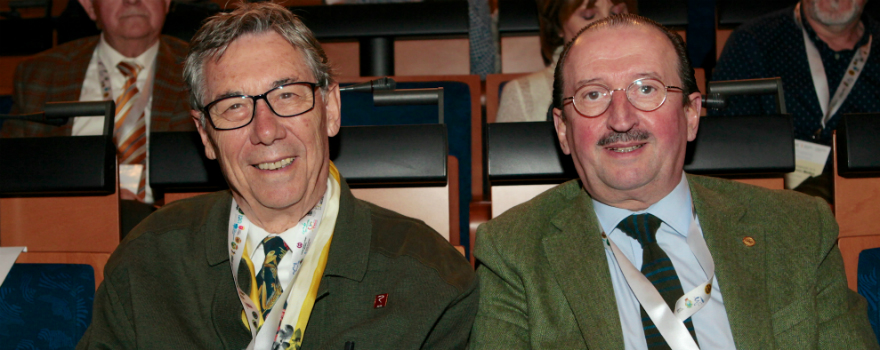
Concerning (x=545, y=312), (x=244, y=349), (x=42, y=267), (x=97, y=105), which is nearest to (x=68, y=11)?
(x=97, y=105)

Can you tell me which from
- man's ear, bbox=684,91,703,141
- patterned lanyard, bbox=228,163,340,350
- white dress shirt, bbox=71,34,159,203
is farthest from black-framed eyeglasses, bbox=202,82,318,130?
white dress shirt, bbox=71,34,159,203

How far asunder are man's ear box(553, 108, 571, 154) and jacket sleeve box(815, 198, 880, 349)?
0.56 m

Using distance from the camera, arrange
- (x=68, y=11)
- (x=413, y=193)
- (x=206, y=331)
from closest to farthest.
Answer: (x=206, y=331)
(x=413, y=193)
(x=68, y=11)

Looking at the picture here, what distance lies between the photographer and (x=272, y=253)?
143 cm

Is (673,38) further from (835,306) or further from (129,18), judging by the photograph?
(129,18)

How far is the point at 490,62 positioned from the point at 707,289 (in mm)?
2320

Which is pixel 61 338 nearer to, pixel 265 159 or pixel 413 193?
pixel 265 159

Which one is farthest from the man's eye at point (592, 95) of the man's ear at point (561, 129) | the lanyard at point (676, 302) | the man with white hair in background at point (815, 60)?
the man with white hair in background at point (815, 60)

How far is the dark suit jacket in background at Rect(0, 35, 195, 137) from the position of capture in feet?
8.34

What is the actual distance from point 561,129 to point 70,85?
2.10 m

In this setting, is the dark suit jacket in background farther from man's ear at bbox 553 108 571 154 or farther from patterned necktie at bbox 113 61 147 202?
man's ear at bbox 553 108 571 154

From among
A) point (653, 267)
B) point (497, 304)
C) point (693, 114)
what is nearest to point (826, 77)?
point (693, 114)

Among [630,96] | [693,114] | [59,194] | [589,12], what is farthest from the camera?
[589,12]

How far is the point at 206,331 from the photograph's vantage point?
4.40 feet
